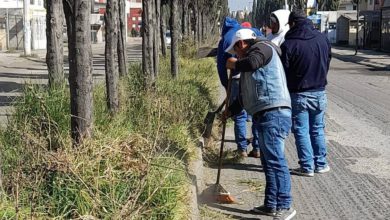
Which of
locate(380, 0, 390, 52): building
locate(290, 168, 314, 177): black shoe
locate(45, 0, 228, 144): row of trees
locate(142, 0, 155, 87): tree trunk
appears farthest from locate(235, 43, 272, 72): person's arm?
locate(380, 0, 390, 52): building

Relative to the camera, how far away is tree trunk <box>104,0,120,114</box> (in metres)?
7.22

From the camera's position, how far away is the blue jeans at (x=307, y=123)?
696 cm

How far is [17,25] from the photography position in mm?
39594

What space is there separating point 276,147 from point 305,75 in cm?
182

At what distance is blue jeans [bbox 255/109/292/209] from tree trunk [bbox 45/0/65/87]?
328cm

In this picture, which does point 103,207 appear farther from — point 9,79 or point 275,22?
point 9,79

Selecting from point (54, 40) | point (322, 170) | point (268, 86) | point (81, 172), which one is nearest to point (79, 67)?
point (81, 172)

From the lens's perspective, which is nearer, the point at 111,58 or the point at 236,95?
the point at 111,58

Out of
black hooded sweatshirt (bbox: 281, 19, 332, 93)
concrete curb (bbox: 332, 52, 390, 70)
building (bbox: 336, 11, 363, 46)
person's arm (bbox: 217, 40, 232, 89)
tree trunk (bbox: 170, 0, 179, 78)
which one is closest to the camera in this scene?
black hooded sweatshirt (bbox: 281, 19, 332, 93)

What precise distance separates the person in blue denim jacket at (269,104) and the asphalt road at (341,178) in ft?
1.47

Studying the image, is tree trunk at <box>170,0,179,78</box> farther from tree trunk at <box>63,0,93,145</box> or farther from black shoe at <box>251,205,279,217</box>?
tree trunk at <box>63,0,93,145</box>

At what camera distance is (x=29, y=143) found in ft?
15.3

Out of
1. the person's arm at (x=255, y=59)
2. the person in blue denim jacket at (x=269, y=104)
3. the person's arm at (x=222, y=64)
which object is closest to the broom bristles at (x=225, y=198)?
the person in blue denim jacket at (x=269, y=104)

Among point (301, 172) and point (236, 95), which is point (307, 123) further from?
point (236, 95)
